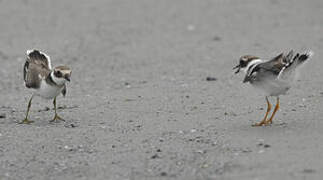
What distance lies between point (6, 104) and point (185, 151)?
4098 millimetres

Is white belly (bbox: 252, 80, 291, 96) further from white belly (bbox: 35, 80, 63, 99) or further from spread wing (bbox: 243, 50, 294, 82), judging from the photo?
white belly (bbox: 35, 80, 63, 99)

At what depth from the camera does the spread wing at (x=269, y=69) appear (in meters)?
7.98

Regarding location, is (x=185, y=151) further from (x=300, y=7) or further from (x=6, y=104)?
→ (x=300, y=7)

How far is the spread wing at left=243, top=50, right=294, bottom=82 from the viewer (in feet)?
26.2

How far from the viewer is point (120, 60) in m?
13.6

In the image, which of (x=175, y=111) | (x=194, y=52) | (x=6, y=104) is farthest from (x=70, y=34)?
(x=175, y=111)

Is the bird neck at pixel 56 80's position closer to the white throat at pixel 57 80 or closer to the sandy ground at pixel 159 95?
the white throat at pixel 57 80

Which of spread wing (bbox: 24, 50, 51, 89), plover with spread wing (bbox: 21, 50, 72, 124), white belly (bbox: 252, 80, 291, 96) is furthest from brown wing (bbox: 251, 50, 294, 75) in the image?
spread wing (bbox: 24, 50, 51, 89)

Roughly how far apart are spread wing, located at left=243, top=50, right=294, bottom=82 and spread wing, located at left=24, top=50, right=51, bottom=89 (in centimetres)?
286

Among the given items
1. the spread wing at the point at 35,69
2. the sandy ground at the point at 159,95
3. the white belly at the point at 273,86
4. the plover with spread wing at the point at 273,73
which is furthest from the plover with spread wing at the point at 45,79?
the white belly at the point at 273,86

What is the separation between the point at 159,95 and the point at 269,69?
2.84m

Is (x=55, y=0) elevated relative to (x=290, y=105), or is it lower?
elevated

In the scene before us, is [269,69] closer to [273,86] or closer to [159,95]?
[273,86]

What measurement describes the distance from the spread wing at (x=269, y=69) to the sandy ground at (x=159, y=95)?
661mm
